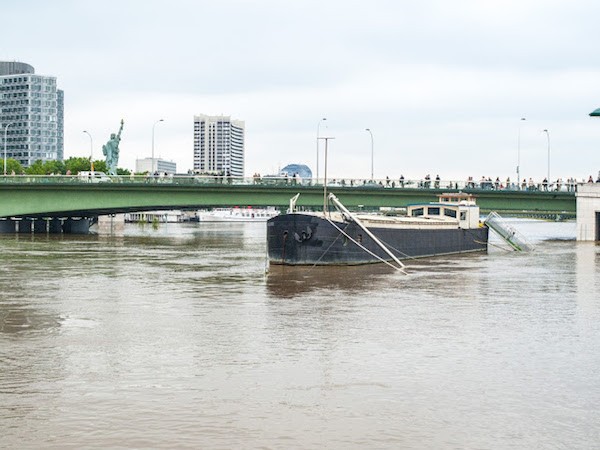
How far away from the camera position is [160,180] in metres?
95.7

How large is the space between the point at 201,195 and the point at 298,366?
76844 mm

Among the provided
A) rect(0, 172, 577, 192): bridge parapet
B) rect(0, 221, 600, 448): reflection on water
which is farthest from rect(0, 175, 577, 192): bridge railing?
rect(0, 221, 600, 448): reflection on water

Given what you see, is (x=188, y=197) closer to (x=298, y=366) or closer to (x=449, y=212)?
(x=449, y=212)

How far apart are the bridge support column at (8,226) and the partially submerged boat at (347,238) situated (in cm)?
6790

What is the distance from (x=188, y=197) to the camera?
9562 centimetres

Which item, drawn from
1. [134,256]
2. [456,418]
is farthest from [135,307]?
[134,256]

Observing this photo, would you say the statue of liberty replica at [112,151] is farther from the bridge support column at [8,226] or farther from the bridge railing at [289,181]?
the bridge railing at [289,181]

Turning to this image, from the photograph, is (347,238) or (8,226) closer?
(347,238)

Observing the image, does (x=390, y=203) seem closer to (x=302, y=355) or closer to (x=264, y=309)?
(x=264, y=309)

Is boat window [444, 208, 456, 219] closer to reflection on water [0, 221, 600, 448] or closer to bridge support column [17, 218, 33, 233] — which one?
reflection on water [0, 221, 600, 448]

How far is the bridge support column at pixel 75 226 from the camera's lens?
124 meters

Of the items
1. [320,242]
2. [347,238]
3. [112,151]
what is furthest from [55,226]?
[320,242]

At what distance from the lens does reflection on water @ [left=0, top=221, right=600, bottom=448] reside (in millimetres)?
14539

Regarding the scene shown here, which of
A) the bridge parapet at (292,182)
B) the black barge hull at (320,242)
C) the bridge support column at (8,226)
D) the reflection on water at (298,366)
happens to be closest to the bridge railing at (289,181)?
the bridge parapet at (292,182)
